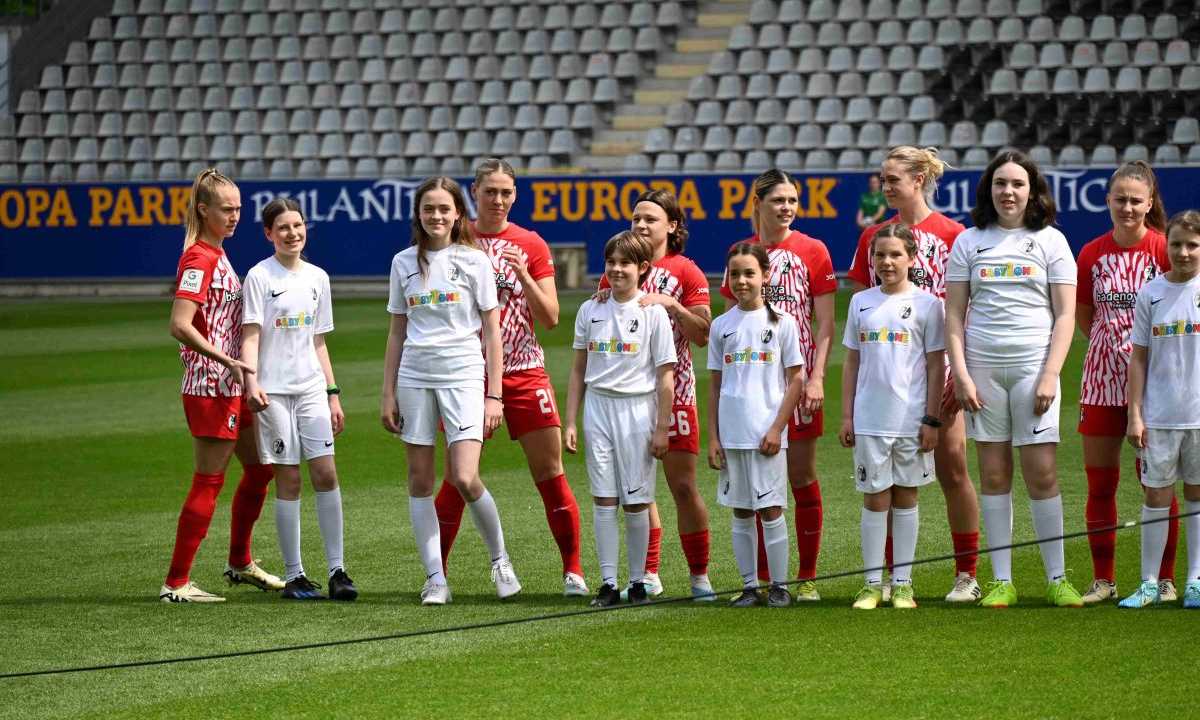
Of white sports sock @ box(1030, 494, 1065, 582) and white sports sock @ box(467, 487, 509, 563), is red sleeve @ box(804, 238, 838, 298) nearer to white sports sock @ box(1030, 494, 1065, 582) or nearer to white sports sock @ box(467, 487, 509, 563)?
white sports sock @ box(1030, 494, 1065, 582)

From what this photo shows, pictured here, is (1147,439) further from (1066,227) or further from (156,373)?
(1066,227)

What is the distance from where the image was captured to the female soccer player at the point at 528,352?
21.7ft

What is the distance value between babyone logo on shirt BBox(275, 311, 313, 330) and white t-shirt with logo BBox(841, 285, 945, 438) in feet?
7.26

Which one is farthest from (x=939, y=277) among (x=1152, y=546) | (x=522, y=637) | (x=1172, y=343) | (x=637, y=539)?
(x=522, y=637)

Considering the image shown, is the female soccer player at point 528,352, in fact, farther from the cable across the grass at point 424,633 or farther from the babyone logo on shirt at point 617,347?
the cable across the grass at point 424,633

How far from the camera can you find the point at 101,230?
25750 millimetres

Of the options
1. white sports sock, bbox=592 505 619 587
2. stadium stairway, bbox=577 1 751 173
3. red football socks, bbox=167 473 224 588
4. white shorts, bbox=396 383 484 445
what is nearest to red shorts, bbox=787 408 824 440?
white sports sock, bbox=592 505 619 587

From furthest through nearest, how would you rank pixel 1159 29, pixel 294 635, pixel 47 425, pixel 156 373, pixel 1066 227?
pixel 1159 29, pixel 1066 227, pixel 156 373, pixel 47 425, pixel 294 635

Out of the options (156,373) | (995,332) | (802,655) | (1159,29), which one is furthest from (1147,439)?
(1159,29)

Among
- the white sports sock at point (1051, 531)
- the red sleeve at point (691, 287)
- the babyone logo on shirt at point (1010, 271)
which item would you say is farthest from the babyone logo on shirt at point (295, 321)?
the white sports sock at point (1051, 531)

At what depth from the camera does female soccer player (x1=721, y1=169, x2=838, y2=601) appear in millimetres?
6453

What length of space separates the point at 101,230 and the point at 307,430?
2019 cm

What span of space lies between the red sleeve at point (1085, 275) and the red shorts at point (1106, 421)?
42 centimetres

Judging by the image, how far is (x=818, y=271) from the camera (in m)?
6.58
